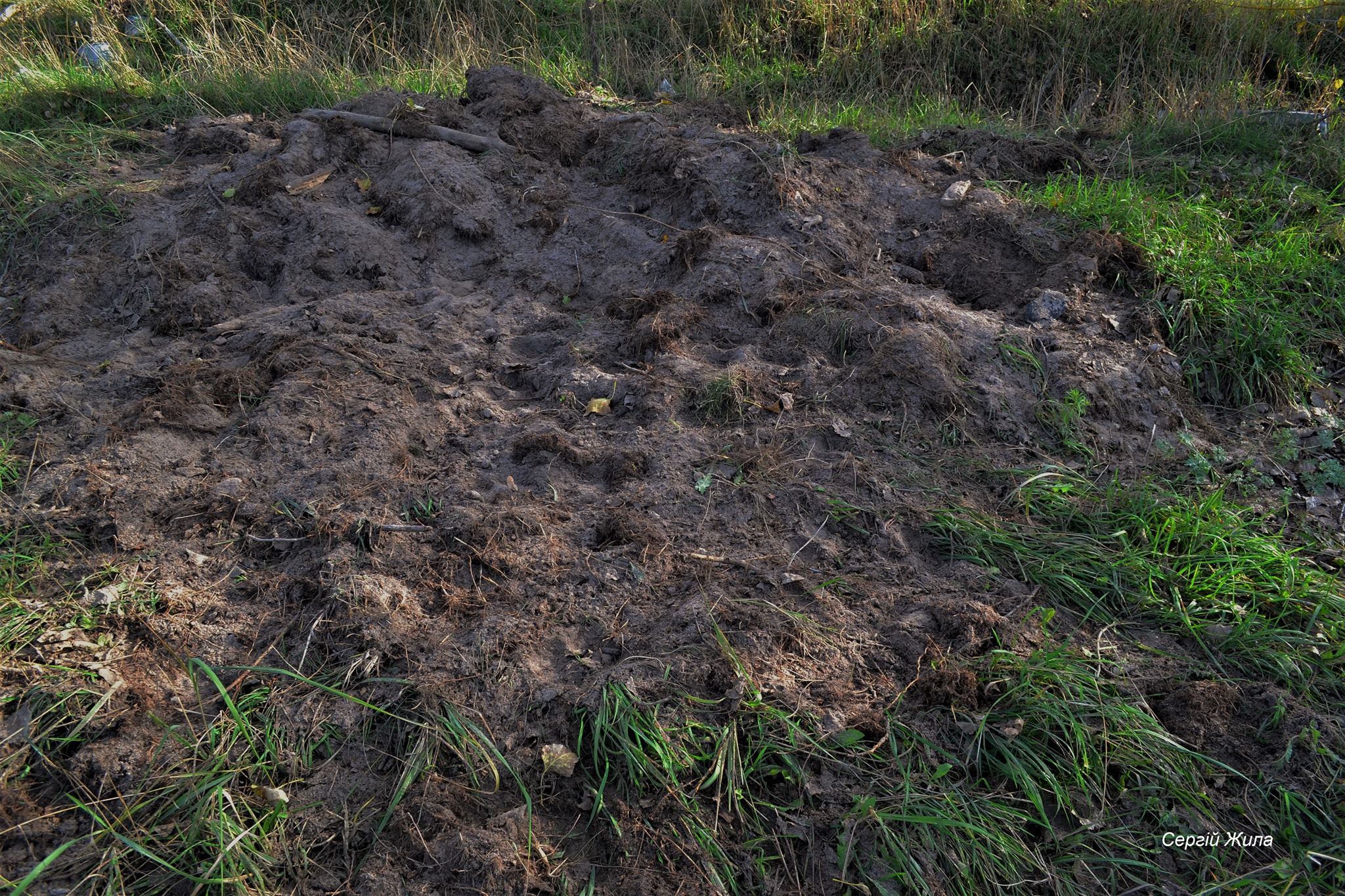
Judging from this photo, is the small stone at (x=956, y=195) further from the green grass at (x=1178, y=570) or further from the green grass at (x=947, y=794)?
the green grass at (x=947, y=794)

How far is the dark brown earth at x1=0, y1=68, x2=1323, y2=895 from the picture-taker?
224 cm

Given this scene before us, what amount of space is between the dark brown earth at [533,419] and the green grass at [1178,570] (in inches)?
6.3

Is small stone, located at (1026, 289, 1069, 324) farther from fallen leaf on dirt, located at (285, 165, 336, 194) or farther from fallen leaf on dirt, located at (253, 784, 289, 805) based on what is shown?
fallen leaf on dirt, located at (285, 165, 336, 194)

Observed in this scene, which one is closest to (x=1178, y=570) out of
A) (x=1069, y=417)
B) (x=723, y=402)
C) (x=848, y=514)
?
(x=1069, y=417)

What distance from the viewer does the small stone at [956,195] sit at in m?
4.10


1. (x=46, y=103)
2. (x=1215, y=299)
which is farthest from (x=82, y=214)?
(x=1215, y=299)

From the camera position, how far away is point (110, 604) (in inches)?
92.1

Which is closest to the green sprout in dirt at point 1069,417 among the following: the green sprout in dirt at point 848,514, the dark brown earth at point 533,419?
the dark brown earth at point 533,419

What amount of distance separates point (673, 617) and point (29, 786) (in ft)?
5.33

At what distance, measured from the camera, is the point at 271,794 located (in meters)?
2.02

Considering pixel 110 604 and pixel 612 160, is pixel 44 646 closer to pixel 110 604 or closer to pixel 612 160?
pixel 110 604

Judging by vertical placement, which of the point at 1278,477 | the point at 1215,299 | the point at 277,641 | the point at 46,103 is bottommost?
the point at 1278,477

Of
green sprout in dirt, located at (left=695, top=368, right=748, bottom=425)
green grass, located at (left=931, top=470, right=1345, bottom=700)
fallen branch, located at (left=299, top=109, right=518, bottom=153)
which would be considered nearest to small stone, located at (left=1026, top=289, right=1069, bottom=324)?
green grass, located at (left=931, top=470, right=1345, bottom=700)

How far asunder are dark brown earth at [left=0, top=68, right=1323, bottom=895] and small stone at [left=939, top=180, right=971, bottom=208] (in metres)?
0.05
